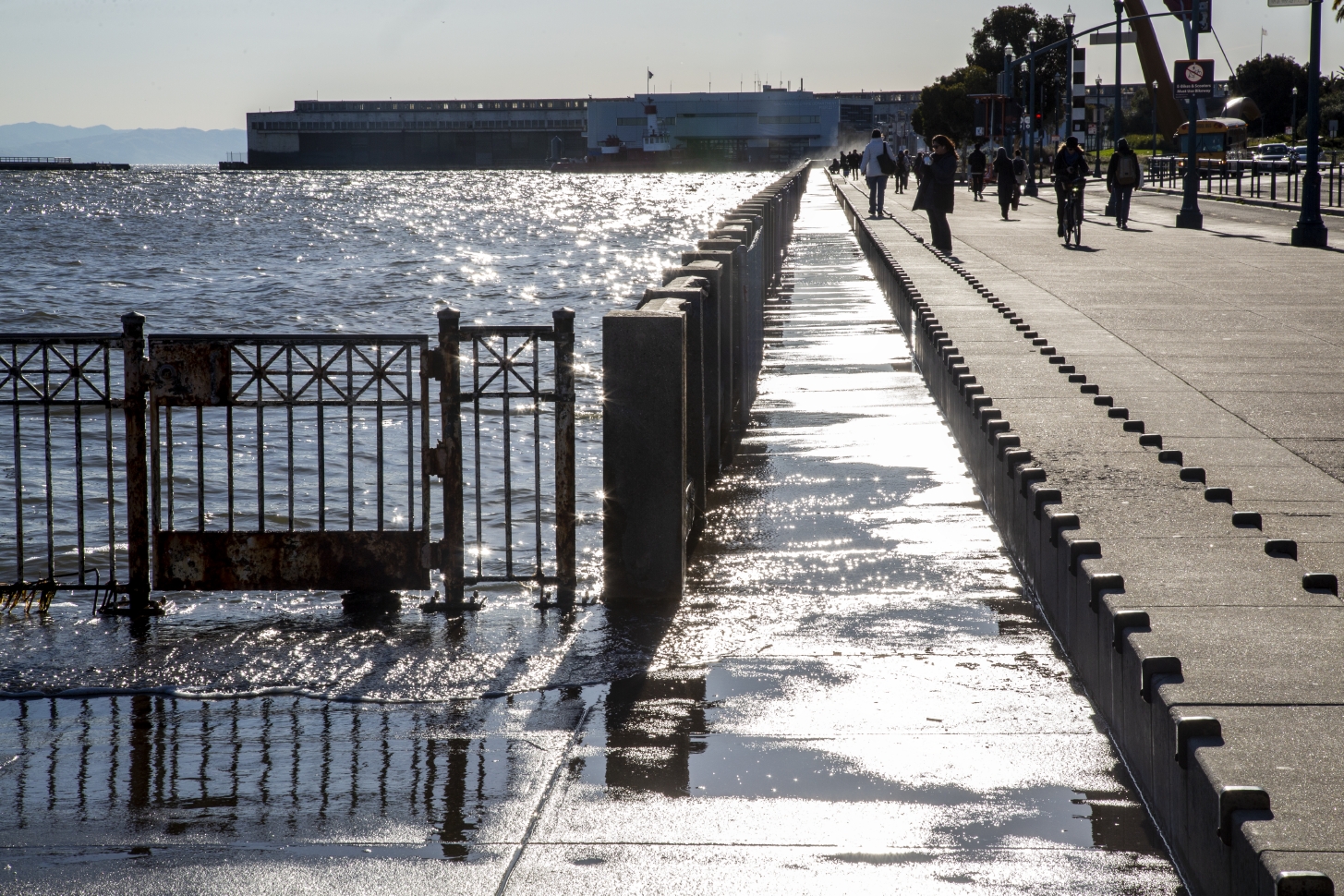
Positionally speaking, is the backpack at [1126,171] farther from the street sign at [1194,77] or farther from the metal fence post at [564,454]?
the metal fence post at [564,454]

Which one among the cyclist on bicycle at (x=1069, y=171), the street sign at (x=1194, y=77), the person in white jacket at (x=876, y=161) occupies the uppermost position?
the street sign at (x=1194, y=77)

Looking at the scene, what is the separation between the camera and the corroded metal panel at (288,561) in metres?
6.16

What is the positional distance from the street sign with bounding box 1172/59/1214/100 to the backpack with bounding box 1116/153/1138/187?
10.5ft

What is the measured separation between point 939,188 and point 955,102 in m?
107

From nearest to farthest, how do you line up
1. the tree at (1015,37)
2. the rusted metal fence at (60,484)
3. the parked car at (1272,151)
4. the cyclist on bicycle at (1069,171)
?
the rusted metal fence at (60,484) → the cyclist on bicycle at (1069,171) → the parked car at (1272,151) → the tree at (1015,37)

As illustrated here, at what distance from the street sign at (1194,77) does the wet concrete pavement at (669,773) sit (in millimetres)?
32709

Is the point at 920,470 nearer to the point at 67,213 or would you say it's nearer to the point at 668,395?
the point at 668,395

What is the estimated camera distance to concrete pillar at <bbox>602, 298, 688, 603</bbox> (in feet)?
19.5

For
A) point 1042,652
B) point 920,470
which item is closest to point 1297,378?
point 920,470

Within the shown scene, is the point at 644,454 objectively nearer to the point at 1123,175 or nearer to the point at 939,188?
the point at 939,188

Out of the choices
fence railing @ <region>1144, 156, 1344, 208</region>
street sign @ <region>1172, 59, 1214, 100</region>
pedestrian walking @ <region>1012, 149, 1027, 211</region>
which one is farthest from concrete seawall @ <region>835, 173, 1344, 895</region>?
fence railing @ <region>1144, 156, 1344, 208</region>

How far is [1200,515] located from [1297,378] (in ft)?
19.6

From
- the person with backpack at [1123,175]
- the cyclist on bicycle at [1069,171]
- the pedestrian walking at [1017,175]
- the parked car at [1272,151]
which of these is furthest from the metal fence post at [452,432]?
the parked car at [1272,151]

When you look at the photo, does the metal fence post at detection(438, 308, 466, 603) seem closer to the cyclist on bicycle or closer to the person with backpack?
the cyclist on bicycle
